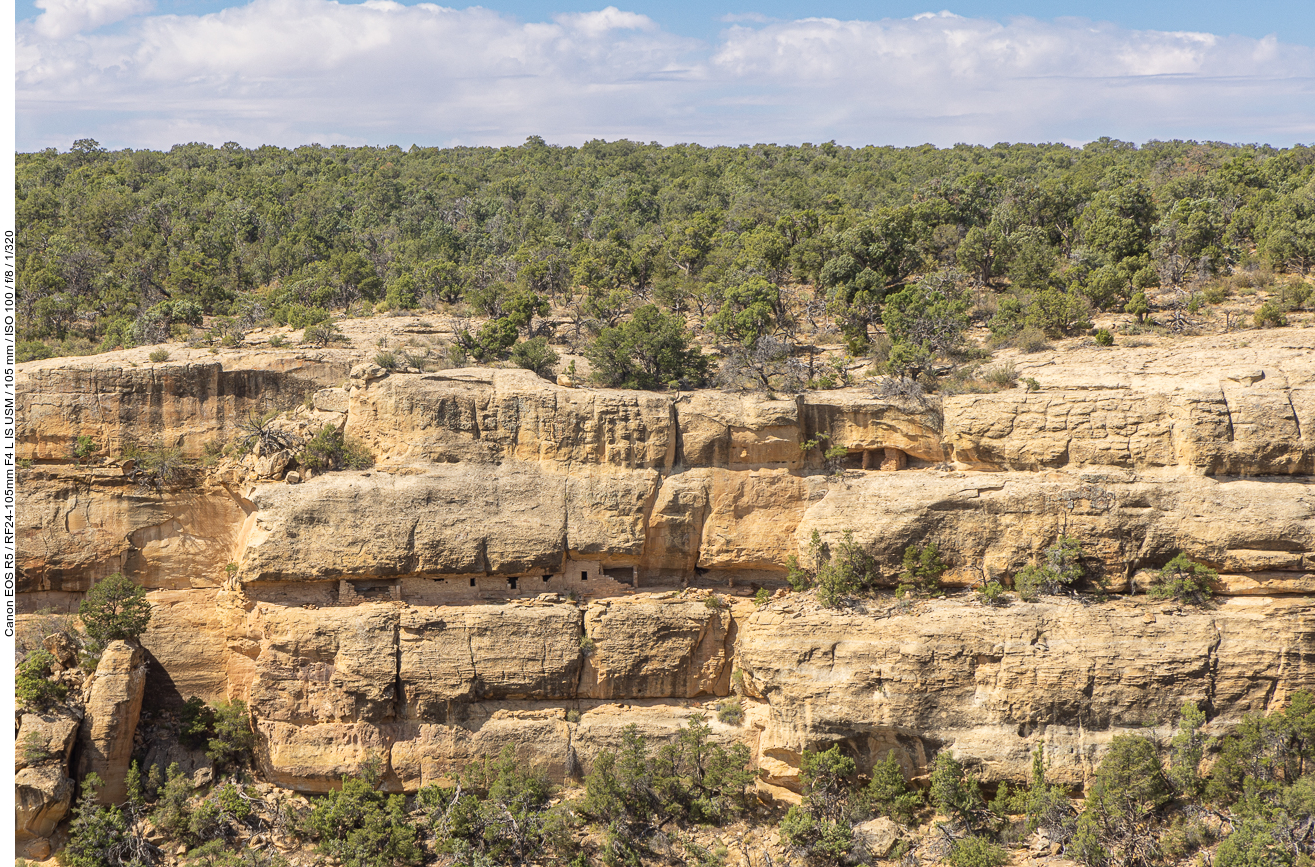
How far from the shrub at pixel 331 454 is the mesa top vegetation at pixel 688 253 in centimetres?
499

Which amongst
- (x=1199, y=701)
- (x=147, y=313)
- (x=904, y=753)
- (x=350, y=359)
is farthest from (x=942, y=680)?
(x=147, y=313)

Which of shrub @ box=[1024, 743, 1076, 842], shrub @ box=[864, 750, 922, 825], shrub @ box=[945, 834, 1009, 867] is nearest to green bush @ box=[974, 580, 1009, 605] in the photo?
shrub @ box=[1024, 743, 1076, 842]

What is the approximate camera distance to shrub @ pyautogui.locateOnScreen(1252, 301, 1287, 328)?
86.1 feet

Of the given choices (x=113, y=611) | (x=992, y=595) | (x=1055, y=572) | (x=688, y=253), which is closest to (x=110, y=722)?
(x=113, y=611)

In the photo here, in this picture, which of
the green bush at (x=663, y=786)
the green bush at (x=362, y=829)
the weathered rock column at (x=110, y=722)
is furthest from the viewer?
the weathered rock column at (x=110, y=722)

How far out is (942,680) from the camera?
20844 millimetres

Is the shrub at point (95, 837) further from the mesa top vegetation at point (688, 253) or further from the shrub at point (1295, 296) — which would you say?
the shrub at point (1295, 296)

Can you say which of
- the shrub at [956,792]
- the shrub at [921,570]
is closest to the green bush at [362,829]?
the shrub at [956,792]

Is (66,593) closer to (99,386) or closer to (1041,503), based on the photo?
(99,386)

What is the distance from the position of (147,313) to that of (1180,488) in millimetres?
27920

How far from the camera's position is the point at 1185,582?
21203 mm

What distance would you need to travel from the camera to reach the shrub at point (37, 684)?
20.8m

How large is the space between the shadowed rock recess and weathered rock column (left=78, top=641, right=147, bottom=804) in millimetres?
105

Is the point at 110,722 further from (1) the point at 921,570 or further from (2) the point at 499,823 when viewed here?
(1) the point at 921,570
